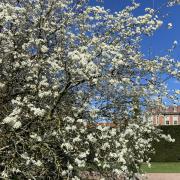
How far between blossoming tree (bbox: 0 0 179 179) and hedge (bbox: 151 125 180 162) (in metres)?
19.7

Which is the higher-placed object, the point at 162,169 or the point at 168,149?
the point at 168,149

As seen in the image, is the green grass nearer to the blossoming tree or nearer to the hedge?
the hedge

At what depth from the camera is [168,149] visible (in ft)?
93.7

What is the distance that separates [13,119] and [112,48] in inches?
77.5

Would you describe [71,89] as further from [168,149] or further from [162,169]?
[168,149]

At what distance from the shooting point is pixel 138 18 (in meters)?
8.25

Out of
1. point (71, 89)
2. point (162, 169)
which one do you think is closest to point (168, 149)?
point (162, 169)

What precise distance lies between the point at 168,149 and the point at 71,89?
833 inches

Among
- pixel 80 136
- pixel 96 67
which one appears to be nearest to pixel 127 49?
pixel 96 67

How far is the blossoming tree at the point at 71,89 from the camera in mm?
7113

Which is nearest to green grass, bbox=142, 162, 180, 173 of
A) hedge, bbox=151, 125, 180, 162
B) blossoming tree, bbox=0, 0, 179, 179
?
hedge, bbox=151, 125, 180, 162

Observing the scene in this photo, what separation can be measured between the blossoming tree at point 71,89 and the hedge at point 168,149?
19.7 m

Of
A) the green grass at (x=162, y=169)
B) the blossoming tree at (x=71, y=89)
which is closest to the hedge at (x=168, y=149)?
the green grass at (x=162, y=169)

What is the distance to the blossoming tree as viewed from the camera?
7.11 meters
